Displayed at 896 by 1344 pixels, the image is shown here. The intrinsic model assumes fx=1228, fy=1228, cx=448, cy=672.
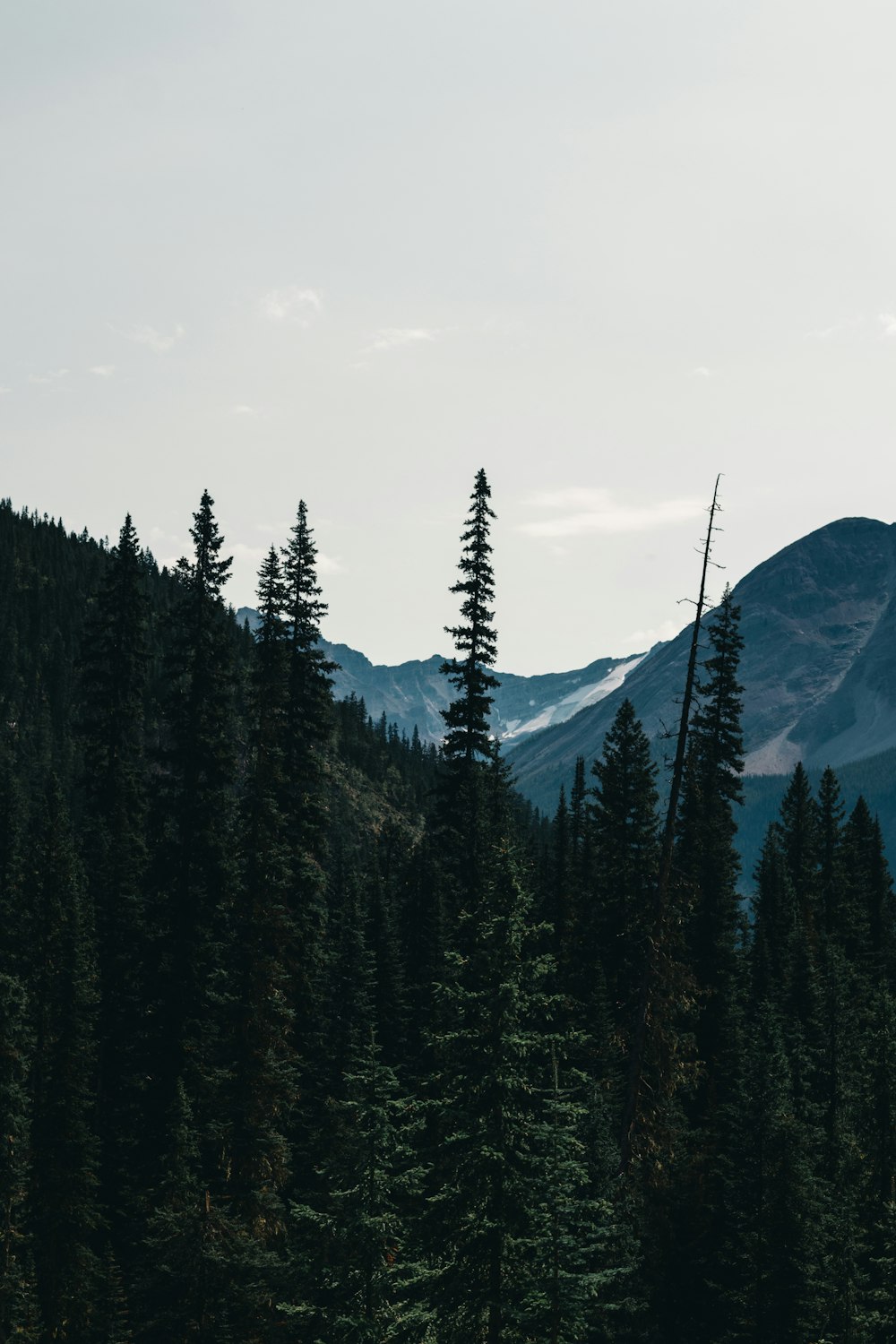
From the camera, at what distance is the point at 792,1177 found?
3731 cm

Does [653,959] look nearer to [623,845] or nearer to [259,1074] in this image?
[259,1074]

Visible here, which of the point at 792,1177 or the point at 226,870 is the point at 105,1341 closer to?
the point at 226,870

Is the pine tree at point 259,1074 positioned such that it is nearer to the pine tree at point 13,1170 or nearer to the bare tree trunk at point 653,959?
the pine tree at point 13,1170

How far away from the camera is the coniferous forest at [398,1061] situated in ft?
67.5

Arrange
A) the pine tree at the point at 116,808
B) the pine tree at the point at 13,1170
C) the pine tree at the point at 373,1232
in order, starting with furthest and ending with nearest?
the pine tree at the point at 116,808 → the pine tree at the point at 13,1170 → the pine tree at the point at 373,1232

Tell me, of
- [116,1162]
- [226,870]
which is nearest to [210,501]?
[226,870]

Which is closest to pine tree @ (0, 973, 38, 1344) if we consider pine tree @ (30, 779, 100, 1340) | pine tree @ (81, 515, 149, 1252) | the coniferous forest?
the coniferous forest

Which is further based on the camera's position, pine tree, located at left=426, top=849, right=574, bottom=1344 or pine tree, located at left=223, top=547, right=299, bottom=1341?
pine tree, located at left=223, top=547, right=299, bottom=1341

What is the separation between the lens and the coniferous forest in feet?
67.5

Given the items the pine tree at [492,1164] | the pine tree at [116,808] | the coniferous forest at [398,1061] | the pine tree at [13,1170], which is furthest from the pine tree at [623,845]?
the pine tree at [492,1164]

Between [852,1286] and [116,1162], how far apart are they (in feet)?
84.6

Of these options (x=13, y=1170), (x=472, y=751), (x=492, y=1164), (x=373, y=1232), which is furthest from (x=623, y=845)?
(x=492, y=1164)

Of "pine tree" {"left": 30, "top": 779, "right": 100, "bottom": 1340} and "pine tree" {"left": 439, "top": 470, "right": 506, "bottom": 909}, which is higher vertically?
"pine tree" {"left": 439, "top": 470, "right": 506, "bottom": 909}

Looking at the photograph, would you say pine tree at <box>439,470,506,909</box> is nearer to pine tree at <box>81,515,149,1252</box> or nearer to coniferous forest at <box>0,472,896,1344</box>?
coniferous forest at <box>0,472,896,1344</box>
